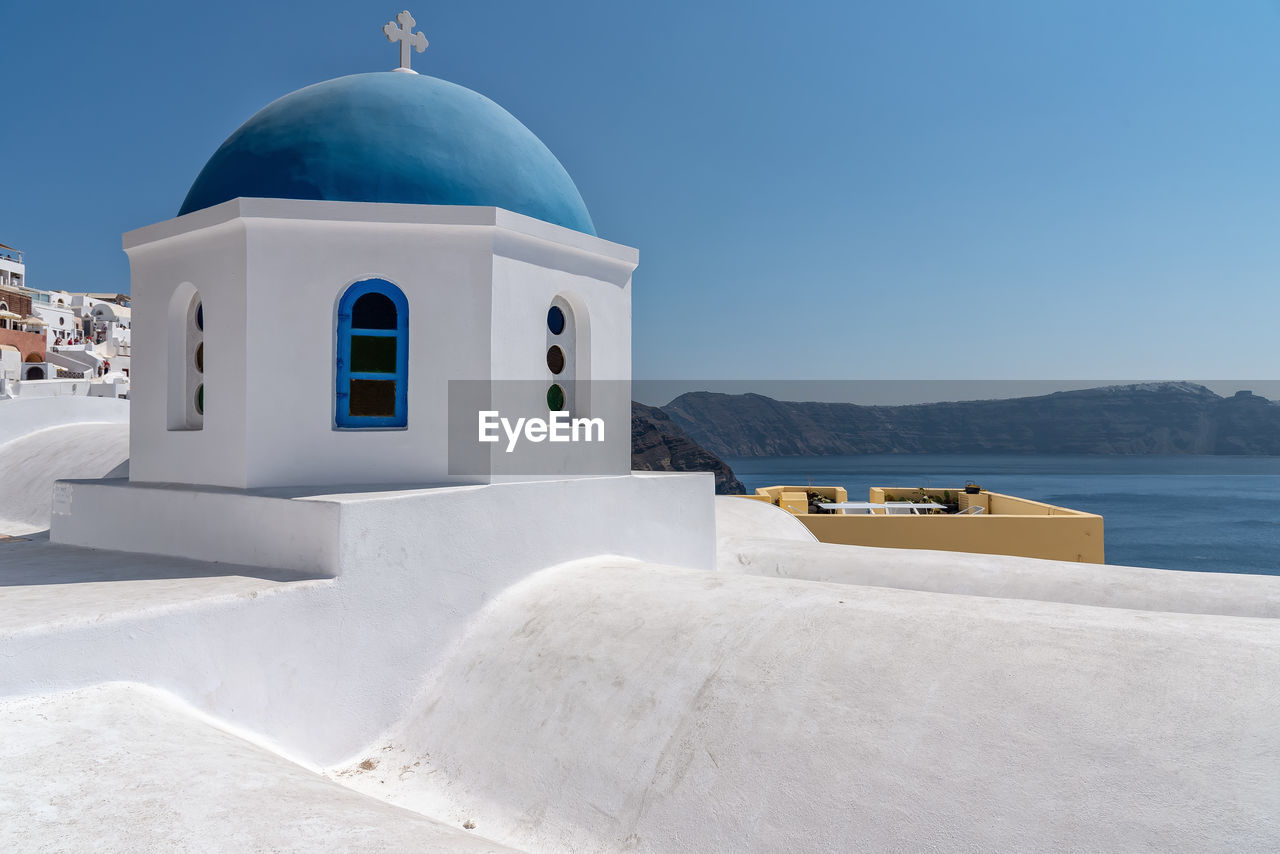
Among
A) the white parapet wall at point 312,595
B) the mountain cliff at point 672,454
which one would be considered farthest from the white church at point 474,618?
the mountain cliff at point 672,454

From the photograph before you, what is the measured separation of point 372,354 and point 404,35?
3.13 meters

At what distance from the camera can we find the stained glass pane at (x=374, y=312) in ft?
17.6

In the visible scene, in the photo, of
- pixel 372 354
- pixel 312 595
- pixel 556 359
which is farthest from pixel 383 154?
pixel 312 595

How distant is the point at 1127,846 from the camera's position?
97.7 inches

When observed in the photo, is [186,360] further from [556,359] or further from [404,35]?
[404,35]

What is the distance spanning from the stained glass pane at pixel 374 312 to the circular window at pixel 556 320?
126 centimetres

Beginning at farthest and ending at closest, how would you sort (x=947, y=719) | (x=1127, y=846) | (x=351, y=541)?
(x=351, y=541) < (x=947, y=719) < (x=1127, y=846)

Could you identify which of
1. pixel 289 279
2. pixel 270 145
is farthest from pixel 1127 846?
pixel 270 145

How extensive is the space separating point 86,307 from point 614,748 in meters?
74.7

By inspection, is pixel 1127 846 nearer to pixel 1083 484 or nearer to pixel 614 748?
pixel 614 748

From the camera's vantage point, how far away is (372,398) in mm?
5711

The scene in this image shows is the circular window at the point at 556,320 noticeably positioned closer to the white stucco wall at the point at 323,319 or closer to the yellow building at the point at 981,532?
the white stucco wall at the point at 323,319

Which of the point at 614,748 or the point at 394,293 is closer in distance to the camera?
the point at 614,748

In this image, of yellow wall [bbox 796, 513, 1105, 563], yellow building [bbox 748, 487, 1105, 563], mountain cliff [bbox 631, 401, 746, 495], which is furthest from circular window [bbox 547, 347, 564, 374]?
mountain cliff [bbox 631, 401, 746, 495]
